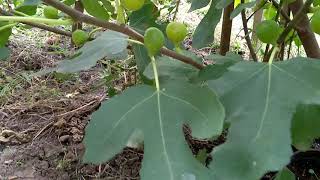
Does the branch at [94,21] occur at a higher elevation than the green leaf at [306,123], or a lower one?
higher

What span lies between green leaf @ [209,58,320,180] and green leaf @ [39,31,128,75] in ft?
0.61

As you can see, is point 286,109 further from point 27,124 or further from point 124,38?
point 27,124

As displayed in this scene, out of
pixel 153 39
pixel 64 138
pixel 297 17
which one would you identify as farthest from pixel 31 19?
pixel 64 138

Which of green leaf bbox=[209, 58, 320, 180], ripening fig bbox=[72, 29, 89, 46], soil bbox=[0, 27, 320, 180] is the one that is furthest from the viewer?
soil bbox=[0, 27, 320, 180]

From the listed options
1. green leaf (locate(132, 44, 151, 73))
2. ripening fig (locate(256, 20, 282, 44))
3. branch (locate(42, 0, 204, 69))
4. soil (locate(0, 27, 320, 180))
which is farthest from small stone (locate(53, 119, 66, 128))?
ripening fig (locate(256, 20, 282, 44))

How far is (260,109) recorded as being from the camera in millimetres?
806

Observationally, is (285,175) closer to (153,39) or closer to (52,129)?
(153,39)

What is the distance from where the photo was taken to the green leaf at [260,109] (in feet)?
2.44

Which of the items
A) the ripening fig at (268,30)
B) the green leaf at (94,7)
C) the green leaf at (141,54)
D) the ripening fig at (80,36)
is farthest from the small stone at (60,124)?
the ripening fig at (268,30)

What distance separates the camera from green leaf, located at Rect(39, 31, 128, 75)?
35.3 inches

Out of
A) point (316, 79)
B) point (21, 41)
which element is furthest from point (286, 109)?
point (21, 41)

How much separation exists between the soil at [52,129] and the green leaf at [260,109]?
1.59ft

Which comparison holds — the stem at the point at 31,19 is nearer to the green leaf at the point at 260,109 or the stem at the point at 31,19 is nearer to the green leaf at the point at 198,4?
the green leaf at the point at 260,109

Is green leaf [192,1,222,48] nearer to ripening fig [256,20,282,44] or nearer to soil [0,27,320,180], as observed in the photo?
soil [0,27,320,180]
